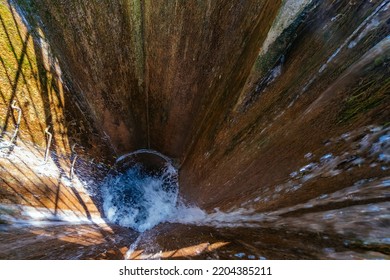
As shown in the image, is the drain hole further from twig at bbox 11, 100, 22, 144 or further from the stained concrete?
twig at bbox 11, 100, 22, 144

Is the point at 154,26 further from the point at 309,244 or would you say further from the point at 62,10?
the point at 309,244

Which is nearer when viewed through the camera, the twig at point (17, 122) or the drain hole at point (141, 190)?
the twig at point (17, 122)

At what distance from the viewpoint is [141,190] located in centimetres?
968

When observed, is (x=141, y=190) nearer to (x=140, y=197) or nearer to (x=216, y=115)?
(x=140, y=197)

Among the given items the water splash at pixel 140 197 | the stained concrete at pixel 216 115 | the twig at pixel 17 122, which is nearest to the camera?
the stained concrete at pixel 216 115

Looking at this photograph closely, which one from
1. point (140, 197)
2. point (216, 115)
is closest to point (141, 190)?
point (140, 197)

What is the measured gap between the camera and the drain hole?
8961 millimetres

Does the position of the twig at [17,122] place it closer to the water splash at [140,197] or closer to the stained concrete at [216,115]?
the stained concrete at [216,115]

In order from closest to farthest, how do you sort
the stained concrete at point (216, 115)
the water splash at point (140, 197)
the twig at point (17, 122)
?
the stained concrete at point (216, 115) < the twig at point (17, 122) < the water splash at point (140, 197)

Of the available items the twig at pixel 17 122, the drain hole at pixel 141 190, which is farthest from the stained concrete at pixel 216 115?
the drain hole at pixel 141 190

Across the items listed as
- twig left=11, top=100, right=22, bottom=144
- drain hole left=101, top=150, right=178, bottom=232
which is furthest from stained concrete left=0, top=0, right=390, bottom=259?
drain hole left=101, top=150, right=178, bottom=232

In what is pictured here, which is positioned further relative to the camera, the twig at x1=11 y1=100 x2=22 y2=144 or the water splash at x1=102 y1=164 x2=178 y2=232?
the water splash at x1=102 y1=164 x2=178 y2=232

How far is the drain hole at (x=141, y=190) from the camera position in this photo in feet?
29.4

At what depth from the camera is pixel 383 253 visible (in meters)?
2.87
